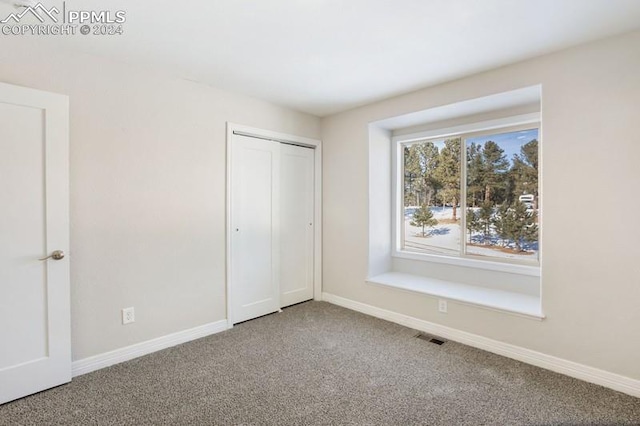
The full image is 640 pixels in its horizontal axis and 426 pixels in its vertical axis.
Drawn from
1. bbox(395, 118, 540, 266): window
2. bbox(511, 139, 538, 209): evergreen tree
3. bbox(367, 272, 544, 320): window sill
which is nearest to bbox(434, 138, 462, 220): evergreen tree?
bbox(395, 118, 540, 266): window

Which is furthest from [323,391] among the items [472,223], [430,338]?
[472,223]

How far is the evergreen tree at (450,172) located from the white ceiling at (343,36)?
93cm

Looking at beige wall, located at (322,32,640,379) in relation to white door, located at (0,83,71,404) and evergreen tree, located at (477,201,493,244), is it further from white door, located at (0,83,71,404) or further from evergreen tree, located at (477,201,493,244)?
white door, located at (0,83,71,404)

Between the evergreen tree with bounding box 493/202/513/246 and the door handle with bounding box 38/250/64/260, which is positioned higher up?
the evergreen tree with bounding box 493/202/513/246

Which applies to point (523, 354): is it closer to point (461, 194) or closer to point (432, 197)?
point (461, 194)

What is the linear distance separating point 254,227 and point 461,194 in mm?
2378

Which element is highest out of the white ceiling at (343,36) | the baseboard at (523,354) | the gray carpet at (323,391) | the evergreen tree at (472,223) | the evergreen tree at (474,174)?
the white ceiling at (343,36)

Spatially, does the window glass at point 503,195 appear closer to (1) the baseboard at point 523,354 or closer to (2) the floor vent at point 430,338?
(1) the baseboard at point 523,354

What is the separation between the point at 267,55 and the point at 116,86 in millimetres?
1249

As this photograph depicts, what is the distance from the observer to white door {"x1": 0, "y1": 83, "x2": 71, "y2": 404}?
2029mm

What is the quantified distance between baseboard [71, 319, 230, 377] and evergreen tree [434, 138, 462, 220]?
284cm

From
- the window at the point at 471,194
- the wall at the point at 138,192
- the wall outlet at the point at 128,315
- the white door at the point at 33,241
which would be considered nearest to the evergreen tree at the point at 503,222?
the window at the point at 471,194

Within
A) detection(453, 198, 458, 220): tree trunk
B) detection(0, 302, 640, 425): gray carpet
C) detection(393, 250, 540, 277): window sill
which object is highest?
detection(453, 198, 458, 220): tree trunk

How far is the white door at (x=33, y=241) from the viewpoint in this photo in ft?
6.66
